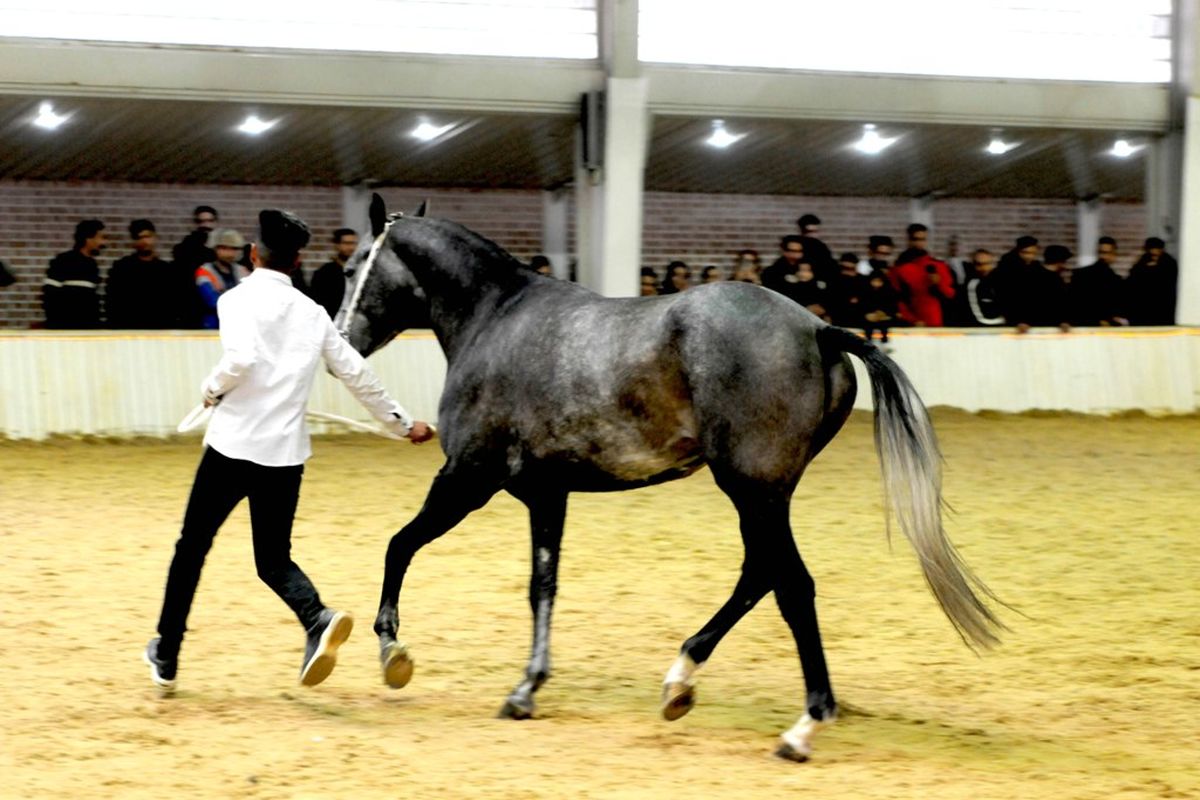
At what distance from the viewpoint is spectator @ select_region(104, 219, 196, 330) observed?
1430 centimetres

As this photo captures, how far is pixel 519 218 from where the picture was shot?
22938mm

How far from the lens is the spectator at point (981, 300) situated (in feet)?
58.1

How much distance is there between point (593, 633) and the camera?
7.17m

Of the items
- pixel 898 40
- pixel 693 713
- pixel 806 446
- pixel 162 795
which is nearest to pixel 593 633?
pixel 693 713

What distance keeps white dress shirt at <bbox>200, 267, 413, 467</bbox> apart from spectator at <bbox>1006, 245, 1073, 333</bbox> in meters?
12.8

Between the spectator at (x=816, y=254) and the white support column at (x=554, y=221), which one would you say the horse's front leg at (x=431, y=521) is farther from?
the white support column at (x=554, y=221)

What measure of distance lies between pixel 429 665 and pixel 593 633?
0.93 meters

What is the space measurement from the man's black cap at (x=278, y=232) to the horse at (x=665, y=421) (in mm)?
535

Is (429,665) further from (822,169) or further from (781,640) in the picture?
(822,169)

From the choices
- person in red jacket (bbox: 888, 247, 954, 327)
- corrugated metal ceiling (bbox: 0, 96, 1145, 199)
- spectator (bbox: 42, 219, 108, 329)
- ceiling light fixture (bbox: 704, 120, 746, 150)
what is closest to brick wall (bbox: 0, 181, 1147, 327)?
corrugated metal ceiling (bbox: 0, 96, 1145, 199)

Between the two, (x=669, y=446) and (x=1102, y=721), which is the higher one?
(x=669, y=446)

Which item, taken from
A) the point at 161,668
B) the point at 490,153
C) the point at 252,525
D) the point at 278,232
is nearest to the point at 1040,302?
the point at 490,153

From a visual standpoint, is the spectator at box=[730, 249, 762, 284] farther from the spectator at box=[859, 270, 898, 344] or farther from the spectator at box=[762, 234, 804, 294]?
the spectator at box=[859, 270, 898, 344]

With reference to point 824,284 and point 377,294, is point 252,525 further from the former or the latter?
point 824,284
